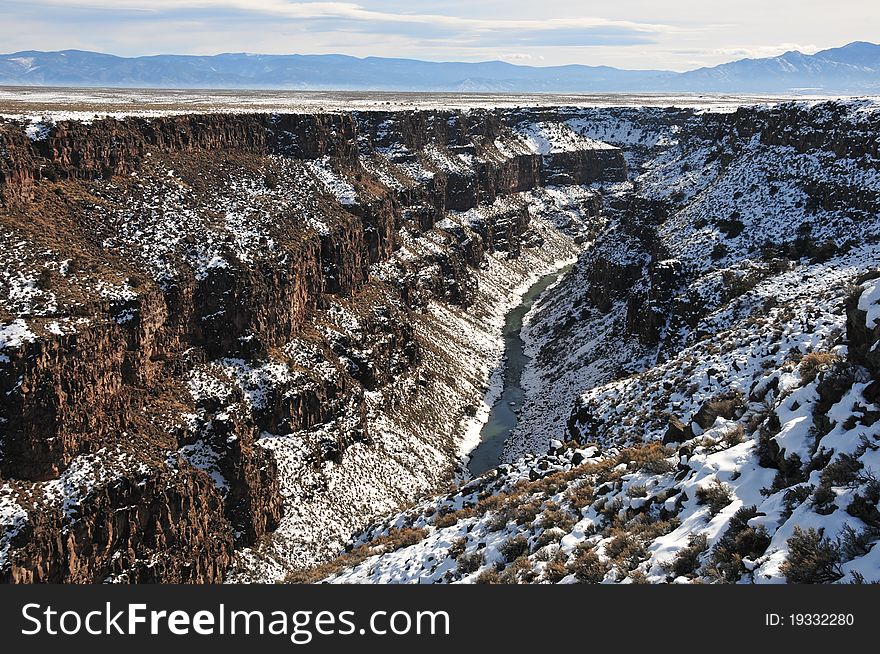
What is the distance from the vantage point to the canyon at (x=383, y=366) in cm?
1748

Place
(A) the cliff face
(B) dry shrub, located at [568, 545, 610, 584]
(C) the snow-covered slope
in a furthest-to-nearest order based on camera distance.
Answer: (A) the cliff face → (B) dry shrub, located at [568, 545, 610, 584] → (C) the snow-covered slope

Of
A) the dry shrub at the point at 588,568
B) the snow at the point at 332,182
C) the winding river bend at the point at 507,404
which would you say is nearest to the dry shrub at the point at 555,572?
the dry shrub at the point at 588,568

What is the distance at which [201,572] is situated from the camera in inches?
1502

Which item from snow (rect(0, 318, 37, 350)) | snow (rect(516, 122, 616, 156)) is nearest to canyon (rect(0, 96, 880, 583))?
snow (rect(0, 318, 37, 350))

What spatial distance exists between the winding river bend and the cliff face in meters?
4.33

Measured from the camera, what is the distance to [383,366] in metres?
60.2

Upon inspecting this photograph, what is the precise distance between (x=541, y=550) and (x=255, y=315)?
3827cm

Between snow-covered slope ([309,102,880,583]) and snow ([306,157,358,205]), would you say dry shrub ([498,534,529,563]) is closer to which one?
snow-covered slope ([309,102,880,583])

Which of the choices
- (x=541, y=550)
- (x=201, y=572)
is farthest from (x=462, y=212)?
(x=541, y=550)

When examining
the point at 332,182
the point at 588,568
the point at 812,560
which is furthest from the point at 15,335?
the point at 332,182

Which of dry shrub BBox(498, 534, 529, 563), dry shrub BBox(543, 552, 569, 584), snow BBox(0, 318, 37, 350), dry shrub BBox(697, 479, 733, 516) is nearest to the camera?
dry shrub BBox(697, 479, 733, 516)

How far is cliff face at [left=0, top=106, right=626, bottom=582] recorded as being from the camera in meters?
34.3

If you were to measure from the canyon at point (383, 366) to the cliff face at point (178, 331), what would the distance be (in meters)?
0.21

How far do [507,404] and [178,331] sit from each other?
1435 inches
